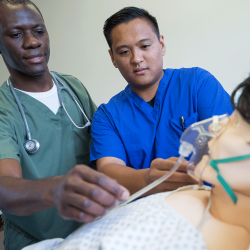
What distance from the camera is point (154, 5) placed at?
229cm

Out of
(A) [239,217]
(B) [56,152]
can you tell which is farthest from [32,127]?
(A) [239,217]

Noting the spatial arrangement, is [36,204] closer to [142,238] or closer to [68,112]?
[142,238]

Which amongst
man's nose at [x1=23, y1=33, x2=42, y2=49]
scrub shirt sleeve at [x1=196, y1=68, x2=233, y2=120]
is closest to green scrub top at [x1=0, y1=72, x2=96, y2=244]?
man's nose at [x1=23, y1=33, x2=42, y2=49]

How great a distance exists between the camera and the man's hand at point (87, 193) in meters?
0.58

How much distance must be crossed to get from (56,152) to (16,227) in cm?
38

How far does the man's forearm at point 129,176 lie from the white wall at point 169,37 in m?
1.24

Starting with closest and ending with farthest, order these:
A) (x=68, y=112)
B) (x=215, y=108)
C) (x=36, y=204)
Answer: (x=36, y=204) < (x=215, y=108) < (x=68, y=112)

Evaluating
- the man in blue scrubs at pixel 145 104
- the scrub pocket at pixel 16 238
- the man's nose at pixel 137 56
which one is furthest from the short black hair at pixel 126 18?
the scrub pocket at pixel 16 238

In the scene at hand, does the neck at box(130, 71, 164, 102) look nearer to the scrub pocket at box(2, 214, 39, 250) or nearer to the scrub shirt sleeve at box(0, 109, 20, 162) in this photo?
the scrub shirt sleeve at box(0, 109, 20, 162)

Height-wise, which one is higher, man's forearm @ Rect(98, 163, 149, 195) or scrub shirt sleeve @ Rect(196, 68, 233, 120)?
scrub shirt sleeve @ Rect(196, 68, 233, 120)

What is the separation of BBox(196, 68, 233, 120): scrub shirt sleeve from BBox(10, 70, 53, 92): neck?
771mm

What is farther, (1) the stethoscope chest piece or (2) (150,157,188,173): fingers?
(1) the stethoscope chest piece

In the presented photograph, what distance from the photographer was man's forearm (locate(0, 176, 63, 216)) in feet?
2.33

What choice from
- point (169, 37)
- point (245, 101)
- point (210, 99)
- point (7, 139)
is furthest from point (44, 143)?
point (169, 37)
